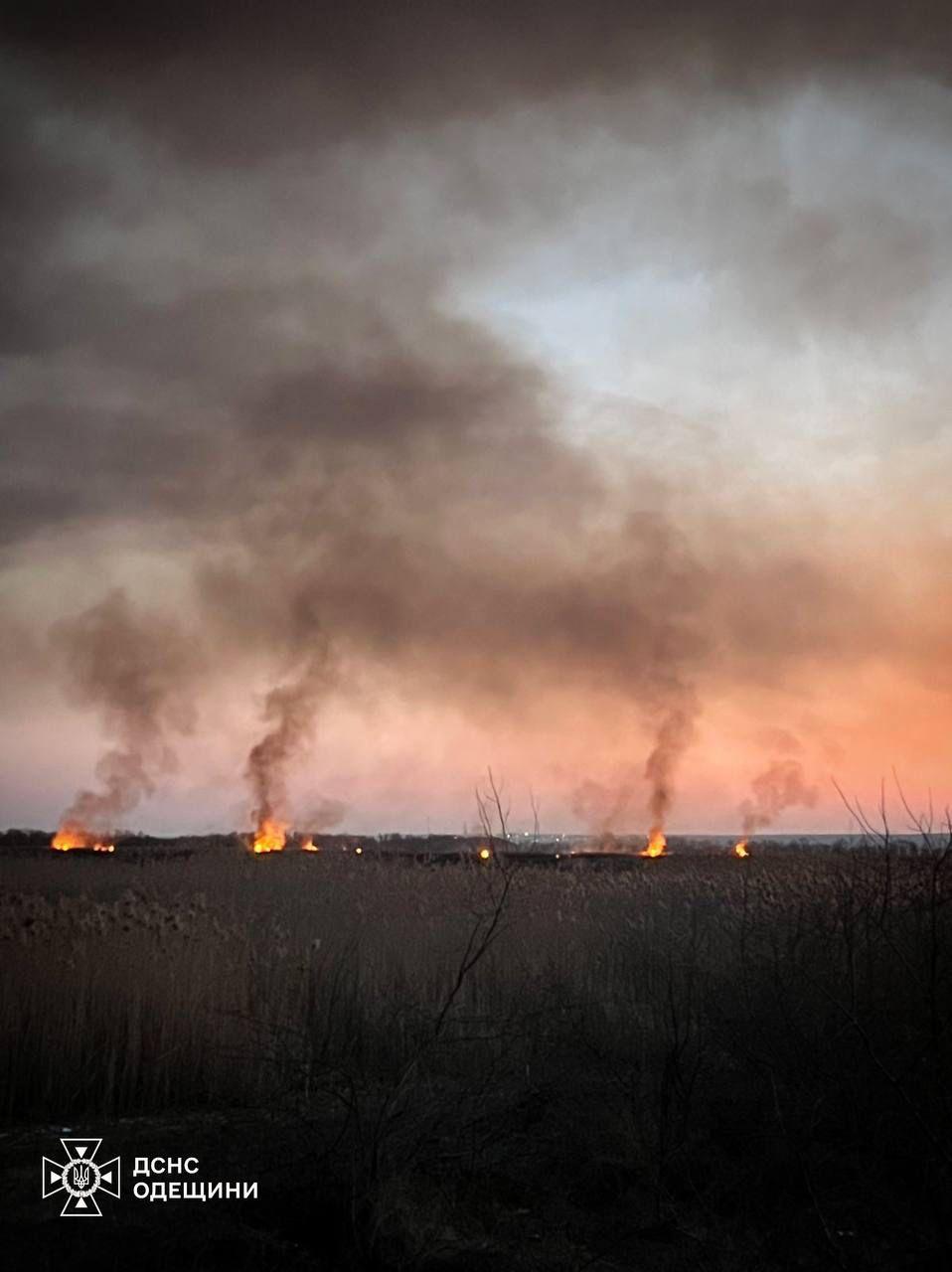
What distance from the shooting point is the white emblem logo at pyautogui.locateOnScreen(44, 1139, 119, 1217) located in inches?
218

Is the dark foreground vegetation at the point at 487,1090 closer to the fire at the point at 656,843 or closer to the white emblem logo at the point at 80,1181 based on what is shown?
the white emblem logo at the point at 80,1181

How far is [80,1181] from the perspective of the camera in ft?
18.8

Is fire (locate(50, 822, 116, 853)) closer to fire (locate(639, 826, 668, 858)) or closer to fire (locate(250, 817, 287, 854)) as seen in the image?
fire (locate(250, 817, 287, 854))

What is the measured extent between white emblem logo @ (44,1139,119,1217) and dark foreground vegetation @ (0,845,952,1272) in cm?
10

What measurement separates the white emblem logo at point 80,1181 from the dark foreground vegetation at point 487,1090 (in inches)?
4.0

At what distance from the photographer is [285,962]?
10164 mm

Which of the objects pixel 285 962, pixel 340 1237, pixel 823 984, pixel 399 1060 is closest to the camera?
pixel 340 1237

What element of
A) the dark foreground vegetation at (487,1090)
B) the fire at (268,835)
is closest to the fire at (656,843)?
the fire at (268,835)

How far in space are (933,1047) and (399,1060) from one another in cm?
486

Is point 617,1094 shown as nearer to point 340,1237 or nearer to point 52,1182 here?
point 340,1237

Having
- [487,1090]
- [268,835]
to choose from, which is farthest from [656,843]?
[487,1090]

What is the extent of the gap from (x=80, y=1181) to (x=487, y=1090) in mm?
2752

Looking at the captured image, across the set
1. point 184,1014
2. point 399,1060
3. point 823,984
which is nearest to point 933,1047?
point 823,984

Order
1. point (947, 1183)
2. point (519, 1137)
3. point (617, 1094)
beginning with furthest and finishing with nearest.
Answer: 1. point (617, 1094)
2. point (519, 1137)
3. point (947, 1183)
